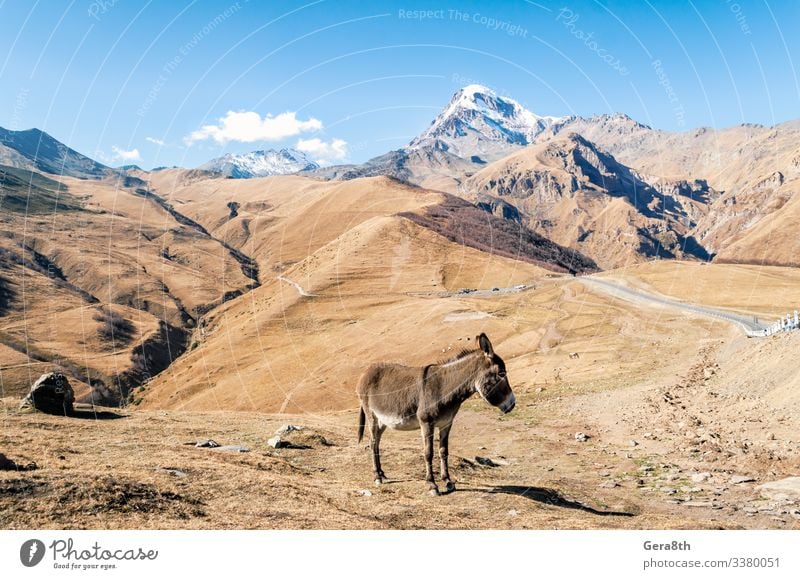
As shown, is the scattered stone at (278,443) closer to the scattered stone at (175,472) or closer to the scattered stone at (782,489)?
the scattered stone at (175,472)

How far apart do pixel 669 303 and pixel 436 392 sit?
83.2 metres

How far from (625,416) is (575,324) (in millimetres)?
39586

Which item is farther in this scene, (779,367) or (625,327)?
(625,327)

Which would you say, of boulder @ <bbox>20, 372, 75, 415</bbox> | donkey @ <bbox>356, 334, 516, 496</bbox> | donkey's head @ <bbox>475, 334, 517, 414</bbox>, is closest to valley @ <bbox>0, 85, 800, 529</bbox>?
donkey @ <bbox>356, 334, 516, 496</bbox>

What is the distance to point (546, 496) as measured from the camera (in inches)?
729

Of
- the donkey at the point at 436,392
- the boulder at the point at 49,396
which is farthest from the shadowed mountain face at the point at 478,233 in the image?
the donkey at the point at 436,392

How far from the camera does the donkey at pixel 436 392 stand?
17219 millimetres

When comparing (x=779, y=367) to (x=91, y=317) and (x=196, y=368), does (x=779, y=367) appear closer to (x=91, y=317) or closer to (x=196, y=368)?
(x=196, y=368)

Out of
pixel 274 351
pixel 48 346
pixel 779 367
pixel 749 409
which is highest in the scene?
pixel 779 367

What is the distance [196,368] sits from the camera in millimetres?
89562

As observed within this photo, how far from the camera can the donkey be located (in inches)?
678

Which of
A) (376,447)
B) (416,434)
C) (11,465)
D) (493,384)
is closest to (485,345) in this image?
(493,384)

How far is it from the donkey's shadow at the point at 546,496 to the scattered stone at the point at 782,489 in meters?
5.76

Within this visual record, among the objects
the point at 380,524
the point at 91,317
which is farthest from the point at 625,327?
the point at 91,317
